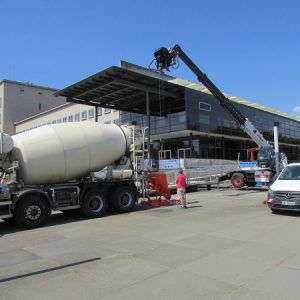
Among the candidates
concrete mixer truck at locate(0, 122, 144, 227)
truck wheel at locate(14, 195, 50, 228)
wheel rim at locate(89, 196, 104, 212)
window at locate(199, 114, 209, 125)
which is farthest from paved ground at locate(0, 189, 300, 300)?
window at locate(199, 114, 209, 125)

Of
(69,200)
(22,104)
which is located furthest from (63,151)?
(22,104)

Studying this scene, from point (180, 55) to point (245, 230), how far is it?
14529mm

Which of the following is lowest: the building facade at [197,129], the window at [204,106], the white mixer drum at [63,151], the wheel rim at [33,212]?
the wheel rim at [33,212]

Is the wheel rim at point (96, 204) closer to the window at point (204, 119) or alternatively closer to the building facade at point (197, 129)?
the building facade at point (197, 129)

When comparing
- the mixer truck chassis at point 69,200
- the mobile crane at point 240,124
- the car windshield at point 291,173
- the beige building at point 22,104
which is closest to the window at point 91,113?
the beige building at point 22,104

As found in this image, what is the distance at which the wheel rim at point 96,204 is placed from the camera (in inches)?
569

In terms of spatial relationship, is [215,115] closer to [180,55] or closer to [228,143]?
[228,143]

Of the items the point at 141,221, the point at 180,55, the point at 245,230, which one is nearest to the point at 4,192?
the point at 141,221

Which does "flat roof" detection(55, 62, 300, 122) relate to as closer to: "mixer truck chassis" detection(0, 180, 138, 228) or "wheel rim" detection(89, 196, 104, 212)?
"mixer truck chassis" detection(0, 180, 138, 228)

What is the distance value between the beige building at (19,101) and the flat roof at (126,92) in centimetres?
3888

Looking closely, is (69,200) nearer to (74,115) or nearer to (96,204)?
(96,204)

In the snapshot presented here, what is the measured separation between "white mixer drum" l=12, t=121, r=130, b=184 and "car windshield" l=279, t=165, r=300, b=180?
256 inches

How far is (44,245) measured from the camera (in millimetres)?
9359

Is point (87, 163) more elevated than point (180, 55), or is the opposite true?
point (180, 55)
